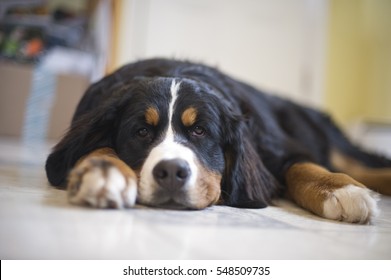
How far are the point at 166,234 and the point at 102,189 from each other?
0.29m

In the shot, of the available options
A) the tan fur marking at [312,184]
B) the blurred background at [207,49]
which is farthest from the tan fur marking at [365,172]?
the blurred background at [207,49]

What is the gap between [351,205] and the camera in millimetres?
1574

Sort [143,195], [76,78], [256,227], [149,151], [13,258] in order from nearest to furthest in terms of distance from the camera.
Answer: [13,258]
[256,227]
[143,195]
[149,151]
[76,78]

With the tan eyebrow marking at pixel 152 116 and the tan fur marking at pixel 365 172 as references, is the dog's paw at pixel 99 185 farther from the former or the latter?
the tan fur marking at pixel 365 172

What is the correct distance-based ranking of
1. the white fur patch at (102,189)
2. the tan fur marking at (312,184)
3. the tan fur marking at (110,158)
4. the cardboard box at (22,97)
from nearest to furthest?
1. the white fur patch at (102,189)
2. the tan fur marking at (110,158)
3. the tan fur marking at (312,184)
4. the cardboard box at (22,97)

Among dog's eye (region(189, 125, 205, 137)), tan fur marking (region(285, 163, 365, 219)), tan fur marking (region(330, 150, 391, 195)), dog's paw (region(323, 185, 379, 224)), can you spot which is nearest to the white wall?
tan fur marking (region(330, 150, 391, 195))

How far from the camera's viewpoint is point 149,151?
161cm

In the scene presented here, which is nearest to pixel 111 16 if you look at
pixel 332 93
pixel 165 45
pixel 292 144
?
pixel 165 45

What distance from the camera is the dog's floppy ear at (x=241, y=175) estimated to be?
1.84m

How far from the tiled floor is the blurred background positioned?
3.88 m

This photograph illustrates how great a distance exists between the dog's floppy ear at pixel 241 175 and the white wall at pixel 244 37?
3.97 m

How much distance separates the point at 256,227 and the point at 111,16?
494 centimetres

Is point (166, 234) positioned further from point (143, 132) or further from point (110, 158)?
point (143, 132)
